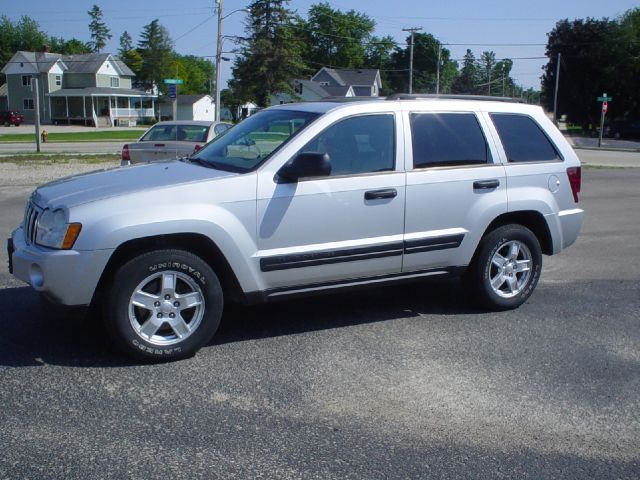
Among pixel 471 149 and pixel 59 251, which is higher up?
pixel 471 149

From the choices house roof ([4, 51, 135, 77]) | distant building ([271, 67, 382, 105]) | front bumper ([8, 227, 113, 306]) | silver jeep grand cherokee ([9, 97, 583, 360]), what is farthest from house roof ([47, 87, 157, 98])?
front bumper ([8, 227, 113, 306])

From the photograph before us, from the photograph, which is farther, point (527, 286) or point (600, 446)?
point (527, 286)

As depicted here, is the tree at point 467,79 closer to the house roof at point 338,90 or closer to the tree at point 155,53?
the house roof at point 338,90

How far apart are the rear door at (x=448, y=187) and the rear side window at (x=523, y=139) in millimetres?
207

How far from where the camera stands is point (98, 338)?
5.47 m

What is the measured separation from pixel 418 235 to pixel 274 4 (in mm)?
70087

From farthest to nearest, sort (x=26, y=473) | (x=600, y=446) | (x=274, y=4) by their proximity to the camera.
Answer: (x=274, y=4) < (x=600, y=446) < (x=26, y=473)

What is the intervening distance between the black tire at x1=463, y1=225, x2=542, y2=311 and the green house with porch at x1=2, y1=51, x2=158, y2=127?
2856 inches

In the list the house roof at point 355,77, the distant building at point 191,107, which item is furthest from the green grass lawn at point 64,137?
the house roof at point 355,77

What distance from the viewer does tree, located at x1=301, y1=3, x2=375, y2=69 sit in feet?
363

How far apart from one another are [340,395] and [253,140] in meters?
2.39

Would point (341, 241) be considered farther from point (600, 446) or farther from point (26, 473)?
point (26, 473)

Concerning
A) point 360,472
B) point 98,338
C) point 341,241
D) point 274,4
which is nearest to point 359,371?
point 341,241

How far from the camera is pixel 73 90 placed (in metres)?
75.4
